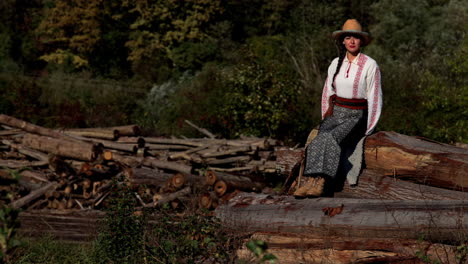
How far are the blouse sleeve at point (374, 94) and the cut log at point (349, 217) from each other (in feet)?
3.16

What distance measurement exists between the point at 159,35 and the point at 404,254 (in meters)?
25.5

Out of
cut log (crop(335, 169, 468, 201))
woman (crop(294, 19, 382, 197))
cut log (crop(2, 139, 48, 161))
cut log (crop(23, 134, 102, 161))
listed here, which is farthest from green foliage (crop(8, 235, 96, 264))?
cut log (crop(2, 139, 48, 161))

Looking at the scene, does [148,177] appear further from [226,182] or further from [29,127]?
[29,127]

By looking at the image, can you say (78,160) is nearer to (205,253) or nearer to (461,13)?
(205,253)

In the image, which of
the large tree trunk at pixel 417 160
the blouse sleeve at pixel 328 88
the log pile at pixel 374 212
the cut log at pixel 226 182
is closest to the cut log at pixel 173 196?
the cut log at pixel 226 182

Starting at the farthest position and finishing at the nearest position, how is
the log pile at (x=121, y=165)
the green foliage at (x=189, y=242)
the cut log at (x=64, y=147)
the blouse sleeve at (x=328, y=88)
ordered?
the cut log at (x=64, y=147) → the log pile at (x=121, y=165) → the blouse sleeve at (x=328, y=88) → the green foliage at (x=189, y=242)

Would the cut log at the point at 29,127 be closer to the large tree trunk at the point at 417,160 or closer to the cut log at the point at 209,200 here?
the cut log at the point at 209,200

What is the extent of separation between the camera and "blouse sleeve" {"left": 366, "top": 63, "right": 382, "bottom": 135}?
6652 mm

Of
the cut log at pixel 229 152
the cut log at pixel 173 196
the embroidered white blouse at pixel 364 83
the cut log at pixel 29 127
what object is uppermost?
the embroidered white blouse at pixel 364 83

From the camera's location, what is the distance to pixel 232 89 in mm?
17125

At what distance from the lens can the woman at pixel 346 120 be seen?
6.59 metres

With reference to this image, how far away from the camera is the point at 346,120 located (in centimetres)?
679

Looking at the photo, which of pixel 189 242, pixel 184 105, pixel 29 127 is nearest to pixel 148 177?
pixel 29 127

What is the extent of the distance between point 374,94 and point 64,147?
8293mm
